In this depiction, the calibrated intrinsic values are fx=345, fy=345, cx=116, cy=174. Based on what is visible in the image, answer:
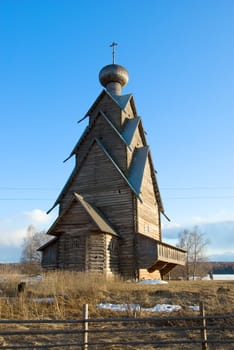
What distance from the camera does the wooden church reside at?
21469 millimetres

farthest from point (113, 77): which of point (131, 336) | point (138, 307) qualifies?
point (131, 336)

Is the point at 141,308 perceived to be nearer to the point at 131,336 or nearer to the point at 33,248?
the point at 131,336

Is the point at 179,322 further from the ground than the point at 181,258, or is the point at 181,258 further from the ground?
Result: the point at 181,258

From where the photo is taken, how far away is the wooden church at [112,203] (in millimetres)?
21469

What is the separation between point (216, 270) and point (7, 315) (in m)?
142

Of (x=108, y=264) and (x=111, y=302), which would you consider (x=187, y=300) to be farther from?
(x=108, y=264)

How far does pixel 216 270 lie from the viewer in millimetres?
141250

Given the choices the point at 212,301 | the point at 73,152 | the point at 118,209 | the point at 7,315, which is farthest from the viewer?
the point at 73,152

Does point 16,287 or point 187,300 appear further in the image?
point 16,287

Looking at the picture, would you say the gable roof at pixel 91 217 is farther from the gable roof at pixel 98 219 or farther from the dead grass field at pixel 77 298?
the dead grass field at pixel 77 298

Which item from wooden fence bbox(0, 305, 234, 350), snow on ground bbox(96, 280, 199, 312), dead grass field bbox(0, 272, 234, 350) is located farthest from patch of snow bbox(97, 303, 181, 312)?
wooden fence bbox(0, 305, 234, 350)

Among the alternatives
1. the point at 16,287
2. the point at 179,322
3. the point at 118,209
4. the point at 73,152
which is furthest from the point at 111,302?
the point at 73,152

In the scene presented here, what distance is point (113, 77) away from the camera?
101 ft

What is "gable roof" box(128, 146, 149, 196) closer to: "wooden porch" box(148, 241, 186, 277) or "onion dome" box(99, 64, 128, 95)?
"wooden porch" box(148, 241, 186, 277)
